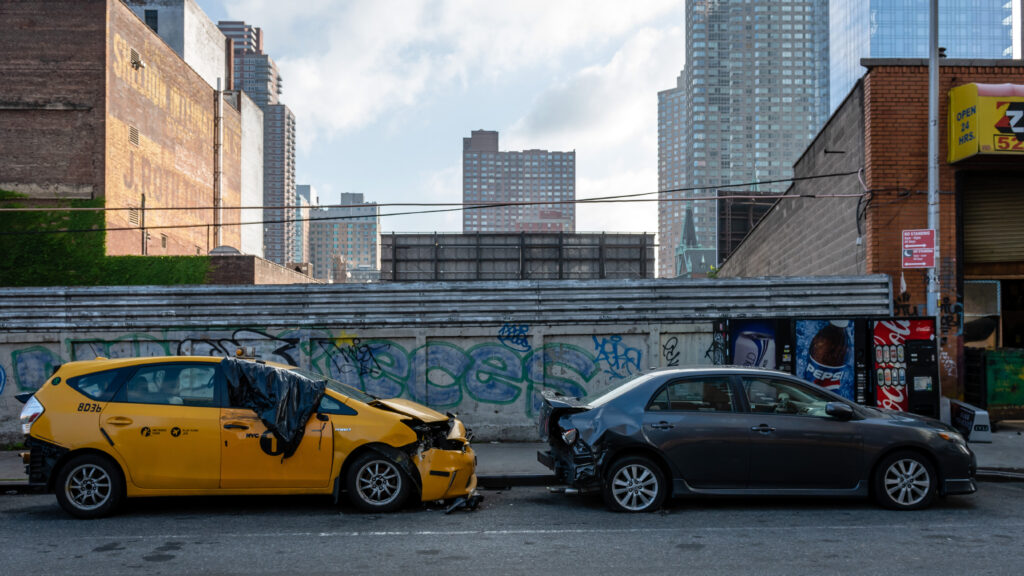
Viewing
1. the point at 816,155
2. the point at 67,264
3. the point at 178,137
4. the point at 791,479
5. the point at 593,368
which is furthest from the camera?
the point at 178,137

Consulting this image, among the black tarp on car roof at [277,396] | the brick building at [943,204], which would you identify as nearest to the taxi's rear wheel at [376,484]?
the black tarp on car roof at [277,396]

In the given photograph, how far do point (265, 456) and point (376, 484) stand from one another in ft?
3.67

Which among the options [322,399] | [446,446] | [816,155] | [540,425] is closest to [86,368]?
[322,399]

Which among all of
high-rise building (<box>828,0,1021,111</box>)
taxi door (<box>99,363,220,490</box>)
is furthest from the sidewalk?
high-rise building (<box>828,0,1021,111</box>)

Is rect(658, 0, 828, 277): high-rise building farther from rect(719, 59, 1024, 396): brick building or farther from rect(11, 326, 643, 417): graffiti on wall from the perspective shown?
rect(11, 326, 643, 417): graffiti on wall

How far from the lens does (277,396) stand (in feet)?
25.1

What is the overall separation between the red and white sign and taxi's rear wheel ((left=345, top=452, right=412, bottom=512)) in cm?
894

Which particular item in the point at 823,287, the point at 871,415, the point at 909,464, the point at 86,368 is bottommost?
the point at 909,464

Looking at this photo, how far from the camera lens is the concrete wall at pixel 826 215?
14.2 m

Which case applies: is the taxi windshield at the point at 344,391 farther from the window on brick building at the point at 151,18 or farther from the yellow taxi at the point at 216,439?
the window on brick building at the point at 151,18

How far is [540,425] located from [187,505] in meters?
3.85

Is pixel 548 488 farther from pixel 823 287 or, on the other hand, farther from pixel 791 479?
pixel 823 287

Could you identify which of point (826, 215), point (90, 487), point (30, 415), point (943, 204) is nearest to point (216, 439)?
point (90, 487)

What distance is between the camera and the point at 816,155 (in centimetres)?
1717
